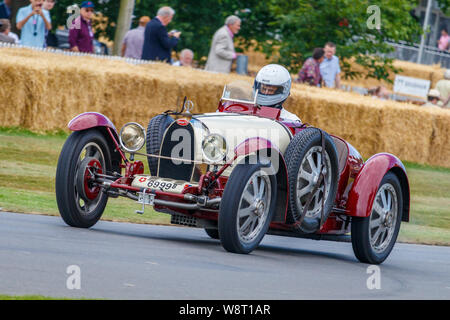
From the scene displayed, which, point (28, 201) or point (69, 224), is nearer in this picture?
point (69, 224)

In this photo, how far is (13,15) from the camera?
2336 cm

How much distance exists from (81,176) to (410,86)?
1753 centimetres

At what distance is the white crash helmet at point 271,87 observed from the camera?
395 inches

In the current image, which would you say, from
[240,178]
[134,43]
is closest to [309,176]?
[240,178]

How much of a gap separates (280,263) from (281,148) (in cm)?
130

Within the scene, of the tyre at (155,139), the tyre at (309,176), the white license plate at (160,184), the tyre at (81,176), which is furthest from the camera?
the tyre at (155,139)

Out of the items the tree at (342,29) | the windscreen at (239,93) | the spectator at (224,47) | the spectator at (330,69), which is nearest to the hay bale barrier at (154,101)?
the spectator at (330,69)

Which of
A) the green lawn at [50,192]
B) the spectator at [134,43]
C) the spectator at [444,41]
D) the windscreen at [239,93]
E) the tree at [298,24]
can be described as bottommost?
the green lawn at [50,192]

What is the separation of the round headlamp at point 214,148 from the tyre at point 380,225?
1.61 metres

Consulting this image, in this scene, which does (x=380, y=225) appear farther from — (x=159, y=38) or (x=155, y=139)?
(x=159, y=38)

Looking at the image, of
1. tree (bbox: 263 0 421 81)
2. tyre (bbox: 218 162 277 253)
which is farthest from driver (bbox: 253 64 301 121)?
tree (bbox: 263 0 421 81)

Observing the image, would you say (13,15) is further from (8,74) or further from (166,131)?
(166,131)

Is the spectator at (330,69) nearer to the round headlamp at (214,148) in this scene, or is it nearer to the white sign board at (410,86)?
the white sign board at (410,86)

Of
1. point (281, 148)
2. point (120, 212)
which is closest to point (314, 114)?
point (120, 212)
